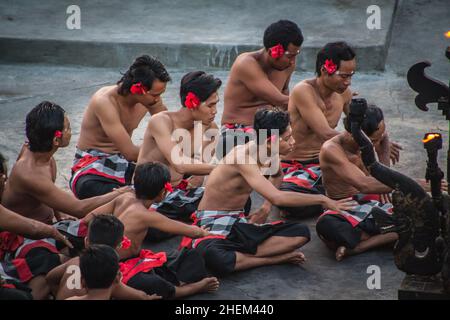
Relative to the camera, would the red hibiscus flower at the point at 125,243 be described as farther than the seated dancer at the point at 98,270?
Yes

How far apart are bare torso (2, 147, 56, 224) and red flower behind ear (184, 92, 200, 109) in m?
1.15

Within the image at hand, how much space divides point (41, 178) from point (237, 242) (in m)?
1.32

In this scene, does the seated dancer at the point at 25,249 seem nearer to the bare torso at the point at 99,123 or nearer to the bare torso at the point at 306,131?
the bare torso at the point at 99,123

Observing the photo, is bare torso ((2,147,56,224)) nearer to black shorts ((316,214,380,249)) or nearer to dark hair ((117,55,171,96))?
dark hair ((117,55,171,96))

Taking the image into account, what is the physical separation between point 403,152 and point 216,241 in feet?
8.75

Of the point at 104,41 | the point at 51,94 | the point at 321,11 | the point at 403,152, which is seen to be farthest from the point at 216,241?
the point at 321,11

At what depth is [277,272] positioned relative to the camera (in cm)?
652

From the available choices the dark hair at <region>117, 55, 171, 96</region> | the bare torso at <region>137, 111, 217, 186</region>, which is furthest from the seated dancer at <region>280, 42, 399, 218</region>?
the dark hair at <region>117, 55, 171, 96</region>

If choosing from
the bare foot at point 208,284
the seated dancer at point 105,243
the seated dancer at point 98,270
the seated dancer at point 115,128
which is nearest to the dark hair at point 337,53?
the seated dancer at point 115,128

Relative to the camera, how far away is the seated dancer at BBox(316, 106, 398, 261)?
22.1 ft

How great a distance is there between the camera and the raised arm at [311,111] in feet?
24.7

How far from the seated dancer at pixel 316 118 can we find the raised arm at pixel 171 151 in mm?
648

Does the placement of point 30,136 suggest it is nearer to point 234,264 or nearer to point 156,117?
point 156,117

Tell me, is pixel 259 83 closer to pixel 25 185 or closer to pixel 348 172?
pixel 348 172
